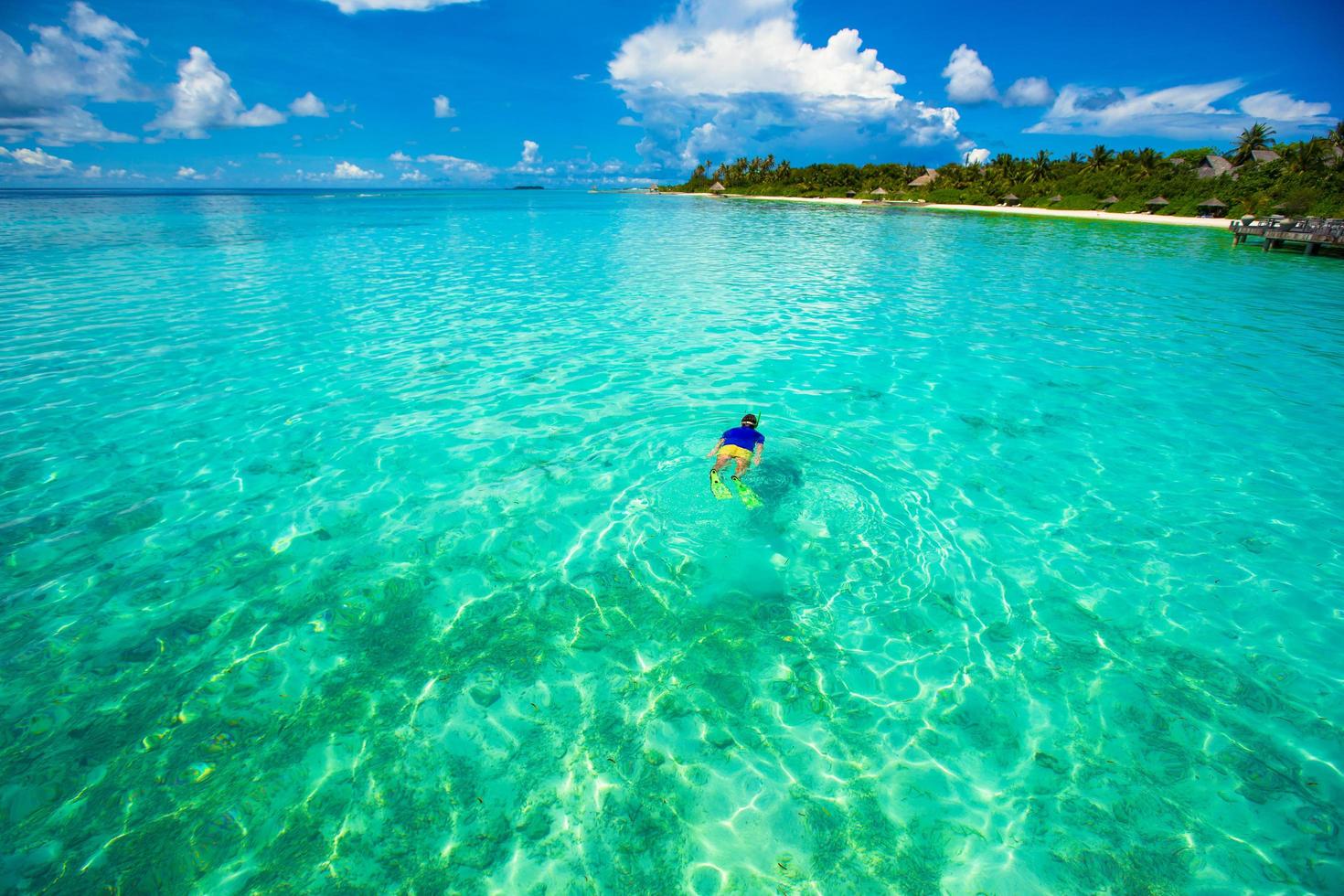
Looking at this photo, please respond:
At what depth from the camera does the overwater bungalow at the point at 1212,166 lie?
69500mm

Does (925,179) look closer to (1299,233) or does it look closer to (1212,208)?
(1212,208)

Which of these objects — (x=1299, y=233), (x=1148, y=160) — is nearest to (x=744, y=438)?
(x=1299, y=233)

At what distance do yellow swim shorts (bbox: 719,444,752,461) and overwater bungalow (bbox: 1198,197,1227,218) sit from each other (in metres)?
82.4

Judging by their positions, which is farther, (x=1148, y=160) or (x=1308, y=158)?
(x=1148, y=160)

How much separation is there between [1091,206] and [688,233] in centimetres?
6172

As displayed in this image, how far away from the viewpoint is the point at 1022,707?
5.46 metres

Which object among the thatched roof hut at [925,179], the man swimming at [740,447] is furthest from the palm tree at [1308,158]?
the man swimming at [740,447]

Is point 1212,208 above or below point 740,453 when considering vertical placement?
above

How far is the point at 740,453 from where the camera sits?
27.1 feet

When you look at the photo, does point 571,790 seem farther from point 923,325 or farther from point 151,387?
point 923,325

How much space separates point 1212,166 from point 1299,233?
4802 centimetres

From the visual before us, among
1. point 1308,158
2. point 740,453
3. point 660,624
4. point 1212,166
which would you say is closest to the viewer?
point 660,624

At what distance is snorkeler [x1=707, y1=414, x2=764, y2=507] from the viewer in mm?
8289

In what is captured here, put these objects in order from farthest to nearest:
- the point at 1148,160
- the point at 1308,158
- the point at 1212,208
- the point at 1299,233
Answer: the point at 1148,160 → the point at 1212,208 → the point at 1308,158 → the point at 1299,233
